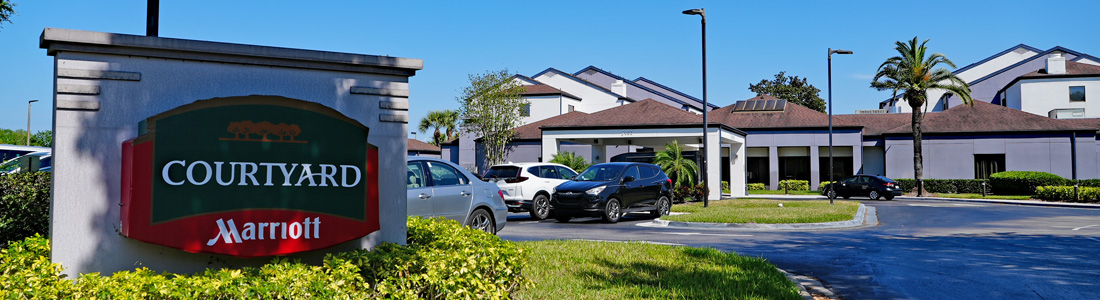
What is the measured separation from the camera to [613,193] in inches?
712

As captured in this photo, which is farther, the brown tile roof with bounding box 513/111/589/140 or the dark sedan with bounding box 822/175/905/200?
the brown tile roof with bounding box 513/111/589/140

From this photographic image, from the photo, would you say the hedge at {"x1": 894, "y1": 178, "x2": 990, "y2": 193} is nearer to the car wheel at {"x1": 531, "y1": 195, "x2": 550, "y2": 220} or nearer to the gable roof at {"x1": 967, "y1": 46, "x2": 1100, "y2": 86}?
the gable roof at {"x1": 967, "y1": 46, "x2": 1100, "y2": 86}

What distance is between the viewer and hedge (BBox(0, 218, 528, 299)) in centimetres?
422

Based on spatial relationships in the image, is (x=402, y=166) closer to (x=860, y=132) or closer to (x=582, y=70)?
(x=860, y=132)

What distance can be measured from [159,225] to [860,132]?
45.1 m

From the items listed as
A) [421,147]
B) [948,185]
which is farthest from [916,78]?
[421,147]

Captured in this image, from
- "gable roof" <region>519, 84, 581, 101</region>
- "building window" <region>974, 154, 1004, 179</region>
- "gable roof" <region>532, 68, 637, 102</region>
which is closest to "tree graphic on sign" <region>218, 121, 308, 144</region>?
"building window" <region>974, 154, 1004, 179</region>

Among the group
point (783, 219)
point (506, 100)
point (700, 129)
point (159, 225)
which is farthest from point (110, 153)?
point (506, 100)

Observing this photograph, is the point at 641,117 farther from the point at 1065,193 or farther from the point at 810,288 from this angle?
the point at 810,288

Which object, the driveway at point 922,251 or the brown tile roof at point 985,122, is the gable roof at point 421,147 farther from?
the driveway at point 922,251

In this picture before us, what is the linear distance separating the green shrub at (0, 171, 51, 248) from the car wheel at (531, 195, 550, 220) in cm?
1231

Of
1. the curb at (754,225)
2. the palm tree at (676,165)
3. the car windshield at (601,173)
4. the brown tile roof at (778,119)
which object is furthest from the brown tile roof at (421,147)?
the curb at (754,225)

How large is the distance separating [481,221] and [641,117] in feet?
75.5

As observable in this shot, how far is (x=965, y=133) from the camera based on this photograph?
44.0 meters
